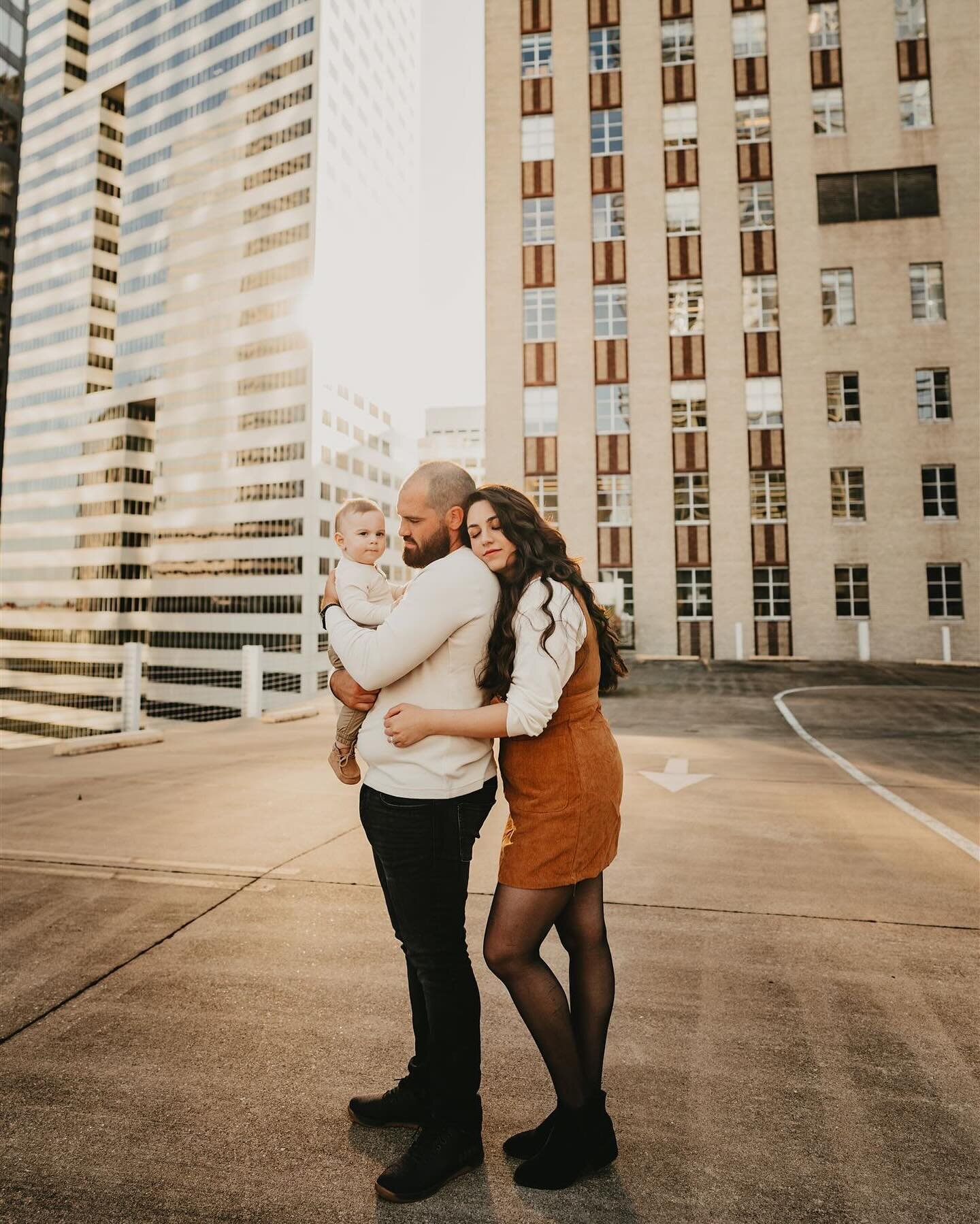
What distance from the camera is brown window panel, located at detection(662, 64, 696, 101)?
30.7 metres

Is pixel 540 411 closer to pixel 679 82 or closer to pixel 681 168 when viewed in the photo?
pixel 681 168

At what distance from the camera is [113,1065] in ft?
8.80

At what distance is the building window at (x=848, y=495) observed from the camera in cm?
2888

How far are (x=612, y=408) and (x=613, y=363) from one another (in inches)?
76.3

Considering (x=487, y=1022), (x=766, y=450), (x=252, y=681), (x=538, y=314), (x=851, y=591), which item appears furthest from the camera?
(x=538, y=314)

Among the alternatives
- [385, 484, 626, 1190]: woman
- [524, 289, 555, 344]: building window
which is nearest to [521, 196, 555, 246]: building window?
[524, 289, 555, 344]: building window

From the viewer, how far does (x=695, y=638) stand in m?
29.6

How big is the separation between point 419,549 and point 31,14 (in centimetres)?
14550

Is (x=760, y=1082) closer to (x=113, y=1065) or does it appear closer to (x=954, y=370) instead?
(x=113, y=1065)

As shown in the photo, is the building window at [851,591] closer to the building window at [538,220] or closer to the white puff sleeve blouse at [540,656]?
the building window at [538,220]

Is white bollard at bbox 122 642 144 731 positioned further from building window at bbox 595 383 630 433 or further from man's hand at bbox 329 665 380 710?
building window at bbox 595 383 630 433

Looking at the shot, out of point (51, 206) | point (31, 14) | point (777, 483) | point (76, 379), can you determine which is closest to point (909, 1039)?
point (777, 483)

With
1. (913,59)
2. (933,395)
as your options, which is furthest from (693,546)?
(913,59)

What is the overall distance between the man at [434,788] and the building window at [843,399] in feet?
102
